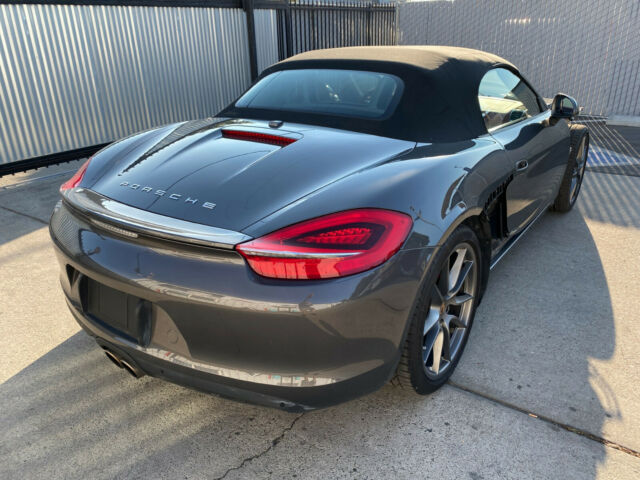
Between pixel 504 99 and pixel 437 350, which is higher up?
pixel 504 99

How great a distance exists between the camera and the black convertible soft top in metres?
2.69

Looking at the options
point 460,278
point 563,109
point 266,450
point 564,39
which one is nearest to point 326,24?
point 564,39

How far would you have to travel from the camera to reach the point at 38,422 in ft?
7.79

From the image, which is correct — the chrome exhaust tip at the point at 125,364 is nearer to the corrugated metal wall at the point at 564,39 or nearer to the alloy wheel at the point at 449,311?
the alloy wheel at the point at 449,311

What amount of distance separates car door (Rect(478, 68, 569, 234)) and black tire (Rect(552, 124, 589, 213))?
0.55 meters

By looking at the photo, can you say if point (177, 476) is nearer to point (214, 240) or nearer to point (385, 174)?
point (214, 240)

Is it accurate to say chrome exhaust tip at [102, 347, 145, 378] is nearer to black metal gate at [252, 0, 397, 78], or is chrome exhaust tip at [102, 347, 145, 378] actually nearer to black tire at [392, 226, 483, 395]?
black tire at [392, 226, 483, 395]

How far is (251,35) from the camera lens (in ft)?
28.2

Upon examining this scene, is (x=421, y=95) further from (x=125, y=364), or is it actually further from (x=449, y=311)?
(x=125, y=364)

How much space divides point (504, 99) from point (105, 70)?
17.2 ft

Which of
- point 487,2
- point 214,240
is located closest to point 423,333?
point 214,240

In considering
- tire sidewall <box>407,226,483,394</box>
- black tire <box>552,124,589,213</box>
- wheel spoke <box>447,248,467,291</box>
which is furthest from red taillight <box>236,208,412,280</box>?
black tire <box>552,124,589,213</box>

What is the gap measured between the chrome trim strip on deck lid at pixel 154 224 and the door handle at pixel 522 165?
1.94 m

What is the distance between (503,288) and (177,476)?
2349 mm
